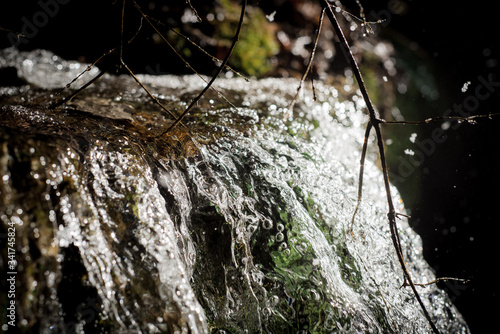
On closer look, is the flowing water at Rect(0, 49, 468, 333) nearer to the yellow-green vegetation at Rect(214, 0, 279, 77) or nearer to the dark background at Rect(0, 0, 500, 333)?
the dark background at Rect(0, 0, 500, 333)

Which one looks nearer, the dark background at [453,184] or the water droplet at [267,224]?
the water droplet at [267,224]

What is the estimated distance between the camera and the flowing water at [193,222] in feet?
3.84

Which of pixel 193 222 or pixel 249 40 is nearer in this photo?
pixel 193 222

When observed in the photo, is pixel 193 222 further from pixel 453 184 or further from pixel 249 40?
pixel 249 40

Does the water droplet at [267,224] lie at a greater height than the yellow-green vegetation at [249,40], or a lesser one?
lesser

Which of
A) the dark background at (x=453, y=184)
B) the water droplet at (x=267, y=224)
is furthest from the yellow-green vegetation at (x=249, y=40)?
the water droplet at (x=267, y=224)

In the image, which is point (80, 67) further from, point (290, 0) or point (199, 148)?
point (290, 0)

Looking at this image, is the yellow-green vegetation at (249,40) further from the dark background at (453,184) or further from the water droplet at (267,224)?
the water droplet at (267,224)

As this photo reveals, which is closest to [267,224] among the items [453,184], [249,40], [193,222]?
[193,222]

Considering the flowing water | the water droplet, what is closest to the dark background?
the flowing water

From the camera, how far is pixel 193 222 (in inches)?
73.4

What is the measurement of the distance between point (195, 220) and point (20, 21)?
3.95 m

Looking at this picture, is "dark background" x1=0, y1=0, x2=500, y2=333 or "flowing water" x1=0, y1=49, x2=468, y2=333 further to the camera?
"dark background" x1=0, y1=0, x2=500, y2=333

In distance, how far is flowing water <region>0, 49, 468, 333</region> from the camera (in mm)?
1170
